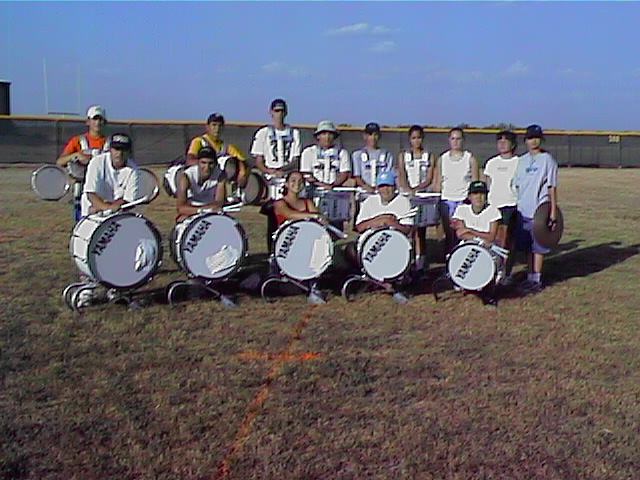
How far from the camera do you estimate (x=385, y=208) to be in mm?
8586

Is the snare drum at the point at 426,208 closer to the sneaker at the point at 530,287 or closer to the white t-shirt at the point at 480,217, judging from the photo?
the white t-shirt at the point at 480,217

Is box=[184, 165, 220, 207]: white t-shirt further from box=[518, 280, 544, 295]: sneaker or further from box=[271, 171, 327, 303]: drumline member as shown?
box=[518, 280, 544, 295]: sneaker

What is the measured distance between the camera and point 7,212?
596 inches

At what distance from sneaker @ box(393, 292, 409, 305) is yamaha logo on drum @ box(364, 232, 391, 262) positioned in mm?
524

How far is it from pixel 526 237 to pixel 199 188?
3610 millimetres

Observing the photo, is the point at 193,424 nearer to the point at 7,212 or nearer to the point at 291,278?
the point at 291,278

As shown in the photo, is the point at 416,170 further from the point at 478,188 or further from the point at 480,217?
the point at 480,217

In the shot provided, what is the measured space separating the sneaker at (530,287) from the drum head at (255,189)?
9.97 ft

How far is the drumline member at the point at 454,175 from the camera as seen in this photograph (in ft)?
30.7

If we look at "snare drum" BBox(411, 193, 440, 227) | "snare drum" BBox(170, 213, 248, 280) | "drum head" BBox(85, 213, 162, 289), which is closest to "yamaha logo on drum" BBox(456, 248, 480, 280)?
→ "snare drum" BBox(411, 193, 440, 227)

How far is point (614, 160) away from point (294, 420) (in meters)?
35.1

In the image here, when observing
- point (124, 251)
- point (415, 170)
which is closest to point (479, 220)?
point (415, 170)

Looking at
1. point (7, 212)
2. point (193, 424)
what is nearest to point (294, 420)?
point (193, 424)

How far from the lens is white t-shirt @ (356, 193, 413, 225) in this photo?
8.56 m
